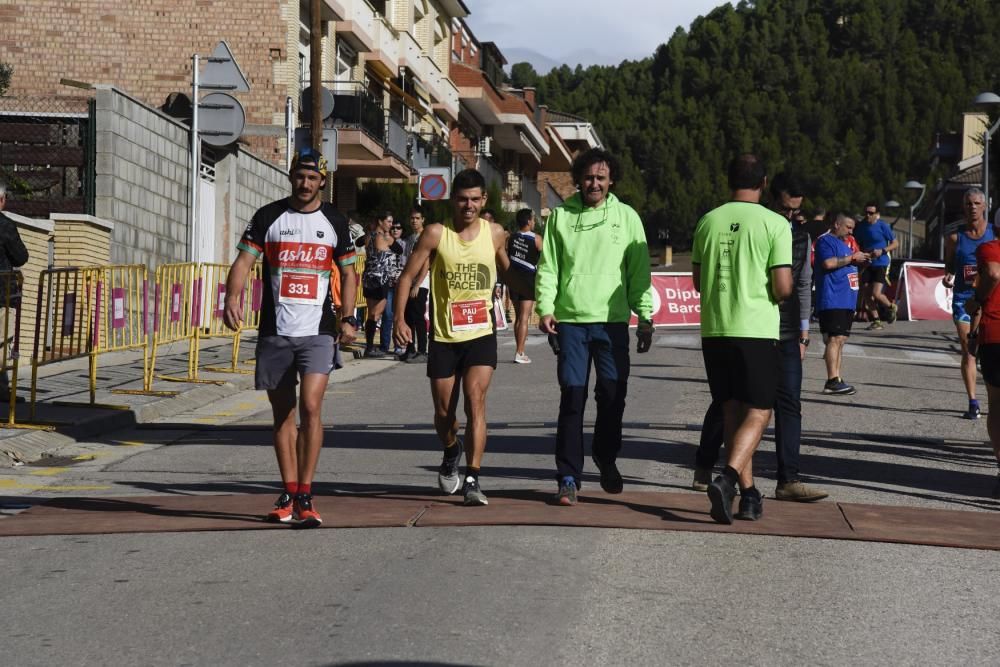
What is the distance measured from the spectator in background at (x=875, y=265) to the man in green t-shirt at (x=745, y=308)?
17267 mm

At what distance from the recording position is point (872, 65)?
522 ft

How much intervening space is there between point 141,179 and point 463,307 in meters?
14.6

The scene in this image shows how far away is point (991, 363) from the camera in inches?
360

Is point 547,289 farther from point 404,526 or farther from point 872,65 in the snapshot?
point 872,65

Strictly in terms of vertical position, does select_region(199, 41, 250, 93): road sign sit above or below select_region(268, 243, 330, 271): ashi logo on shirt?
above

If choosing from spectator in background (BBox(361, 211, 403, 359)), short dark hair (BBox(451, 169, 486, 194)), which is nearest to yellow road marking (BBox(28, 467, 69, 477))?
short dark hair (BBox(451, 169, 486, 194))

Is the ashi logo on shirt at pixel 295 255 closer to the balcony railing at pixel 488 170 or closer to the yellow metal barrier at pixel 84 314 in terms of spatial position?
the yellow metal barrier at pixel 84 314

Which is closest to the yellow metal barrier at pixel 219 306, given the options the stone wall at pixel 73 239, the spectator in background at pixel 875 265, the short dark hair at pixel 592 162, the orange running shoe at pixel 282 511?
the stone wall at pixel 73 239

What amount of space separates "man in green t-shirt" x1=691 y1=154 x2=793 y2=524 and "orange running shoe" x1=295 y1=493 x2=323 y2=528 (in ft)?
6.57

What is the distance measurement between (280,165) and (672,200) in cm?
9883

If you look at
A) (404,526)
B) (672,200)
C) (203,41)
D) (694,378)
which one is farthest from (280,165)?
(672,200)

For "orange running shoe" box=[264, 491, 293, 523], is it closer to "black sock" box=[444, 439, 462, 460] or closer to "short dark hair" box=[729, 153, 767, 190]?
"black sock" box=[444, 439, 462, 460]

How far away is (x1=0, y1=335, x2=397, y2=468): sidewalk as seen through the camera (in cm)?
1140

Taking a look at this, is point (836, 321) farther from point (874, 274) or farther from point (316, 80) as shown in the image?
point (874, 274)
